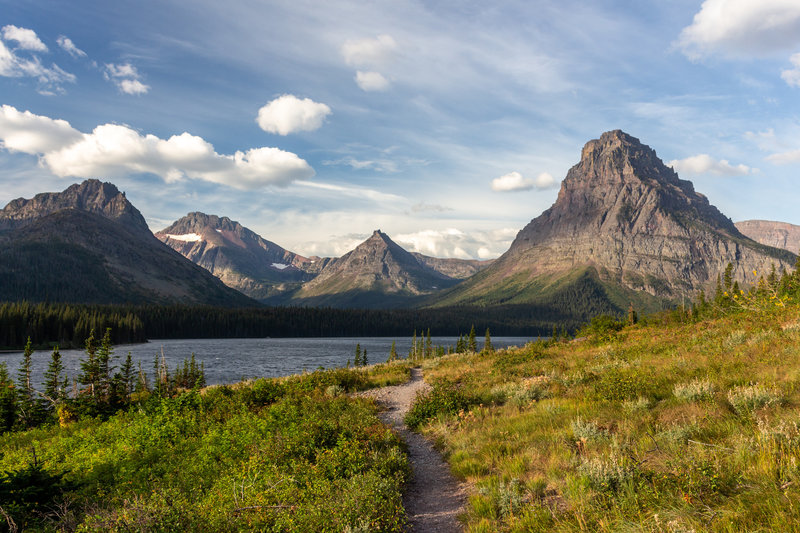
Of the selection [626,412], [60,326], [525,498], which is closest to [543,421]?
[626,412]

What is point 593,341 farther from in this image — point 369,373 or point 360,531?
point 360,531

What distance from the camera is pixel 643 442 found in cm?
886

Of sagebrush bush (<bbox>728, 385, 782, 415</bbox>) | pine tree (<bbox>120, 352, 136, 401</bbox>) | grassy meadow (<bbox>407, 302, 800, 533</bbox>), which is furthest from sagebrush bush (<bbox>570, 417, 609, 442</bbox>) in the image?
pine tree (<bbox>120, 352, 136, 401</bbox>)

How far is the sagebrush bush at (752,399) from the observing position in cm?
916

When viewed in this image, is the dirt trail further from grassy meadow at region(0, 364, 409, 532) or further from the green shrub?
the green shrub

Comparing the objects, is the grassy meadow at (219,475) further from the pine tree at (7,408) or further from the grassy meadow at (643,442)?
the pine tree at (7,408)

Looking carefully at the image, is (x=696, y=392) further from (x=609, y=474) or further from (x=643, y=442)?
(x=609, y=474)

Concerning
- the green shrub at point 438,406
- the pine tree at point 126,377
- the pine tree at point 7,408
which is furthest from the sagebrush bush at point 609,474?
the pine tree at point 7,408

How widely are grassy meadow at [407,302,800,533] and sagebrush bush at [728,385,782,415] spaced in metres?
0.03

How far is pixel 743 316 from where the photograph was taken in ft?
79.7

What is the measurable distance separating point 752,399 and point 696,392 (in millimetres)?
1743

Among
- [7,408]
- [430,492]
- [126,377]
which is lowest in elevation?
[126,377]

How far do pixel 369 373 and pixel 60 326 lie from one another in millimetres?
161681

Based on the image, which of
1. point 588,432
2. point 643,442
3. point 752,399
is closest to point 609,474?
point 643,442
